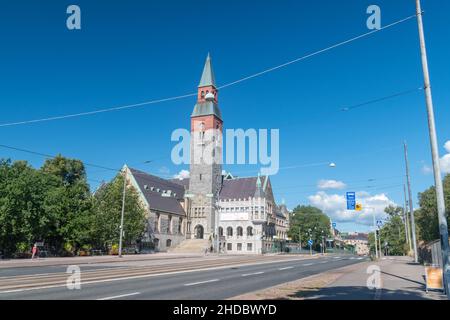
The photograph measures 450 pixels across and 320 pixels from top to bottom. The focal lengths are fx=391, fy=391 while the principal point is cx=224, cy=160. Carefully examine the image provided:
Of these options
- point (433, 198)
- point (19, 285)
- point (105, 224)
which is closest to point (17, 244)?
point (105, 224)

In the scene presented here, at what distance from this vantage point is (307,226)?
10912 cm

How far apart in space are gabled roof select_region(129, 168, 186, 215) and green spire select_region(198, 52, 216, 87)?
76.2 ft

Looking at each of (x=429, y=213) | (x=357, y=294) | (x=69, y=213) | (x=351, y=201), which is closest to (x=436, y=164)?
(x=357, y=294)

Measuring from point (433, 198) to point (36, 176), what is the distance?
44189 millimetres

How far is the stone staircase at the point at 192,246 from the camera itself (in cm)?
7225

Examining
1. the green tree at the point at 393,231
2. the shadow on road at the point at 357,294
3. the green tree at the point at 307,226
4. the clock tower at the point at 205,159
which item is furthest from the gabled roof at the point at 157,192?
the shadow on road at the point at 357,294

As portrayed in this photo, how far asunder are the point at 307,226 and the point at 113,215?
6912 cm

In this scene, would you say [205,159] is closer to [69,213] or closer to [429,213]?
[69,213]
